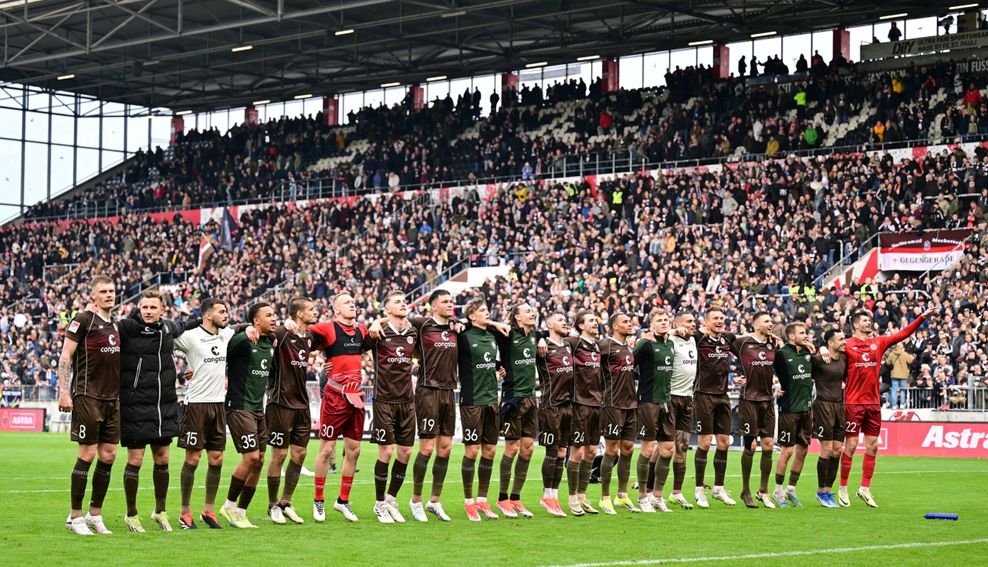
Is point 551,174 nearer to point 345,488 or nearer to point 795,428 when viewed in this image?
point 795,428

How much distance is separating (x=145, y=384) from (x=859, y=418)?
30.5 ft

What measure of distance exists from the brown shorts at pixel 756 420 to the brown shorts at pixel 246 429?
6.35 m

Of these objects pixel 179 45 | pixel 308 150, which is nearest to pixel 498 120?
pixel 308 150

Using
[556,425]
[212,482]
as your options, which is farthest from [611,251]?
[212,482]

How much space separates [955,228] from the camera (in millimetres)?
35188

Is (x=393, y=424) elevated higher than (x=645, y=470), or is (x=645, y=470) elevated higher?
(x=393, y=424)

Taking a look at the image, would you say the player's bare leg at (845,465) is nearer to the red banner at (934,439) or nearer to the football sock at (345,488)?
the football sock at (345,488)

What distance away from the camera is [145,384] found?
13438 millimetres

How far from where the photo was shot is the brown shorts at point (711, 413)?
1742 centimetres

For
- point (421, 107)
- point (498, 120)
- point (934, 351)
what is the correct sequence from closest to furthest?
point (934, 351) < point (498, 120) < point (421, 107)

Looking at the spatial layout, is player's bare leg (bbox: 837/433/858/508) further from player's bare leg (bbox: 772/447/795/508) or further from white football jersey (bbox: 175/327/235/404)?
white football jersey (bbox: 175/327/235/404)

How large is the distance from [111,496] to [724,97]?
3121cm

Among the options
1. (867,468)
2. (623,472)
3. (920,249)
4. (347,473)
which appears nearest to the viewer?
(347,473)

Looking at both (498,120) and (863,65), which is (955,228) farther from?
(498,120)
